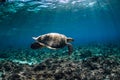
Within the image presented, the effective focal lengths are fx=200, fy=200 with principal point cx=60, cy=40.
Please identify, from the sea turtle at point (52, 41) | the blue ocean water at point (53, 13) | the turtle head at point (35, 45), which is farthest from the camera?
the blue ocean water at point (53, 13)

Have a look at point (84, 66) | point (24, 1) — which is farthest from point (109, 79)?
point (24, 1)

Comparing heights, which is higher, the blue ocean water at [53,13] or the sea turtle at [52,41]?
the sea turtle at [52,41]

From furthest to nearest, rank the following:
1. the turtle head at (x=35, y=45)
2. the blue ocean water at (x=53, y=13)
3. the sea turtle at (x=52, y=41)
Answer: the blue ocean water at (x=53, y=13)
the sea turtle at (x=52, y=41)
the turtle head at (x=35, y=45)

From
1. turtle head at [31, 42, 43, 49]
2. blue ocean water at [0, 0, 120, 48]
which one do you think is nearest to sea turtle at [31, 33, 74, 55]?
turtle head at [31, 42, 43, 49]

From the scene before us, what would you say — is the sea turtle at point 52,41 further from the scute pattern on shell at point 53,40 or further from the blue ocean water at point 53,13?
the blue ocean water at point 53,13

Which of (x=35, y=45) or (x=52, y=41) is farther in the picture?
(x=52, y=41)

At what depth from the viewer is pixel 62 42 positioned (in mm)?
7555

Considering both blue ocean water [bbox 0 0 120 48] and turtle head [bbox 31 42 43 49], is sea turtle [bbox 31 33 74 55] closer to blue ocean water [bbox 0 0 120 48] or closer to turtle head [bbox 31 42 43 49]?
turtle head [bbox 31 42 43 49]

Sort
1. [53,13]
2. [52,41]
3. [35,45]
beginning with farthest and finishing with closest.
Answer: [53,13], [52,41], [35,45]

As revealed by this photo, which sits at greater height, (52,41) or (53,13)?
(52,41)

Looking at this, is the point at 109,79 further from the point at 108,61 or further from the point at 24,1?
the point at 24,1

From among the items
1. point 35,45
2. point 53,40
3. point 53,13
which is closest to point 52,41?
point 53,40

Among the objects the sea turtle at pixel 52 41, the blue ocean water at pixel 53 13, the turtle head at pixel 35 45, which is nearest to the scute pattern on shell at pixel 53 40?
the sea turtle at pixel 52 41

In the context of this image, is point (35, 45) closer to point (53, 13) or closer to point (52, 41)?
point (52, 41)
